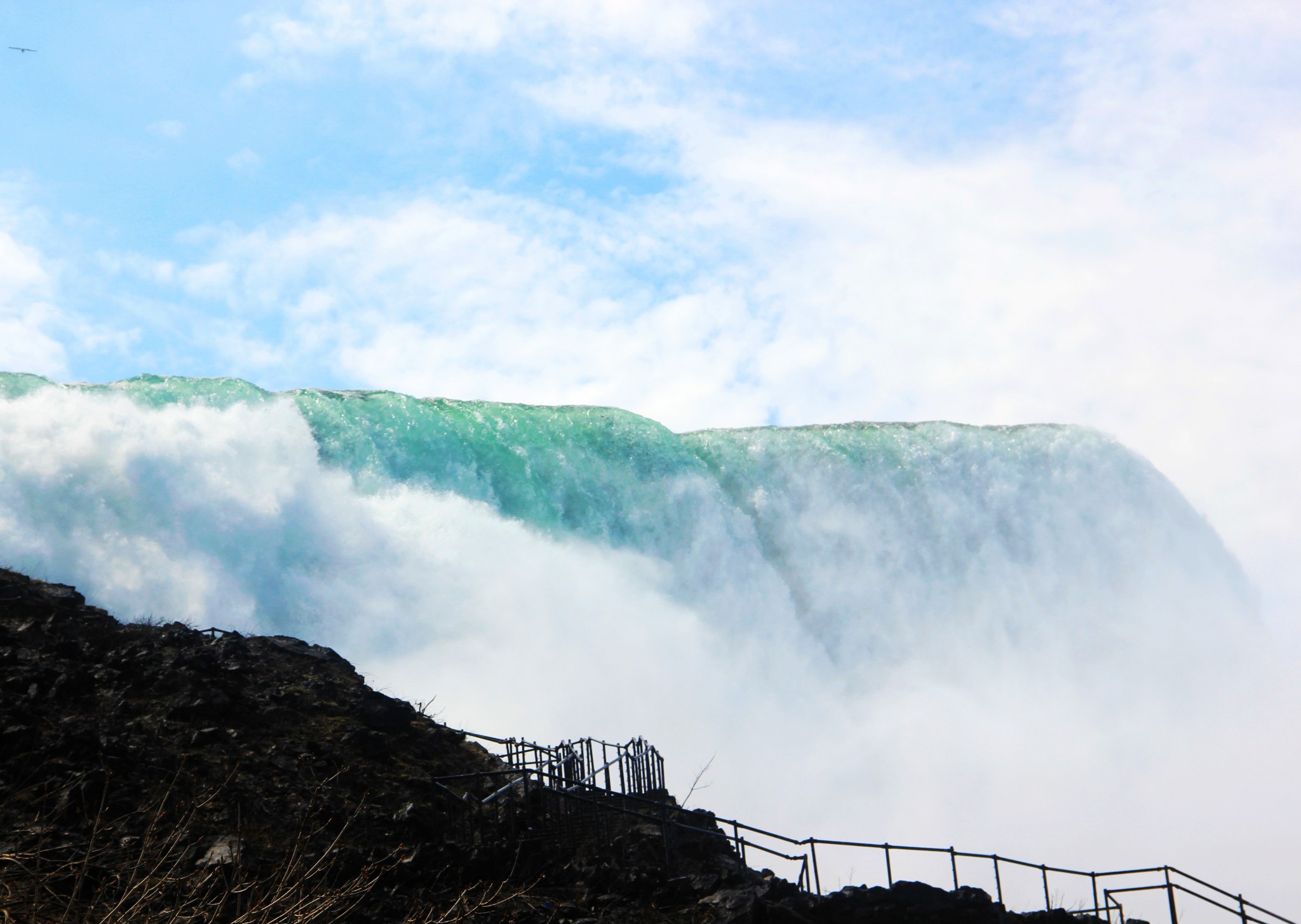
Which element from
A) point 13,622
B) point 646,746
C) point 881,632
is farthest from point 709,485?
point 13,622

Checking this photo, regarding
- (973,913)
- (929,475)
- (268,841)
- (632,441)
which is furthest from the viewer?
(929,475)

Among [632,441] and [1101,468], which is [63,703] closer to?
[632,441]

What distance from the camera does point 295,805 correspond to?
1426 cm

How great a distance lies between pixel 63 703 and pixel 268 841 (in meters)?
3.81

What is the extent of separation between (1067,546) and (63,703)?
41.5 meters

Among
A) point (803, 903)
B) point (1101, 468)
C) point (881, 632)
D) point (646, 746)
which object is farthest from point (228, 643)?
point (1101, 468)

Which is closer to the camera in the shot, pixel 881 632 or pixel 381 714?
pixel 381 714

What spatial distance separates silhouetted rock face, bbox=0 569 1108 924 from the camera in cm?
1239

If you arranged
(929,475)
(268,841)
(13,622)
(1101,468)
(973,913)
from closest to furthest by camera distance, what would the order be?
(268,841) → (973,913) → (13,622) → (929,475) → (1101,468)

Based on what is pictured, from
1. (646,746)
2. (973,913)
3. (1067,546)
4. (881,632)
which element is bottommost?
(973,913)

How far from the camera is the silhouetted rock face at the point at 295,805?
1239cm

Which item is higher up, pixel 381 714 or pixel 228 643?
pixel 228 643

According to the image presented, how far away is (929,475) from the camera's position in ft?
153

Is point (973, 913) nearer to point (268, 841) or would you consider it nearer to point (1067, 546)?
point (268, 841)
